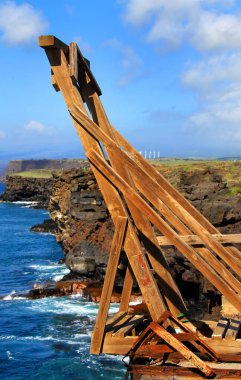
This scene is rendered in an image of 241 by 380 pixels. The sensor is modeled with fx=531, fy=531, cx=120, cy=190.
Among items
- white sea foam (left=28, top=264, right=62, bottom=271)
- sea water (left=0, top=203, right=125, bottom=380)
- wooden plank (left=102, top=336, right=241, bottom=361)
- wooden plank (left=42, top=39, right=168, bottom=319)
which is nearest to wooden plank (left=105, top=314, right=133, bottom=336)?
wooden plank (left=102, top=336, right=241, bottom=361)

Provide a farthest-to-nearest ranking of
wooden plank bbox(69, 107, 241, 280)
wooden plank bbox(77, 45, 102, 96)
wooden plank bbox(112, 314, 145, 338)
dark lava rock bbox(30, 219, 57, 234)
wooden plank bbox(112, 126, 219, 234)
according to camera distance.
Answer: dark lava rock bbox(30, 219, 57, 234) < wooden plank bbox(77, 45, 102, 96) < wooden plank bbox(112, 126, 219, 234) < wooden plank bbox(69, 107, 241, 280) < wooden plank bbox(112, 314, 145, 338)

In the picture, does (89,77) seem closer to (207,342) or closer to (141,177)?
(141,177)

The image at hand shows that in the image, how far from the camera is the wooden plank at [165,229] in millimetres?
7891

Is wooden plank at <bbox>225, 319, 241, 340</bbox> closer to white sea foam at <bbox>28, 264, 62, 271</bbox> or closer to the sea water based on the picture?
the sea water

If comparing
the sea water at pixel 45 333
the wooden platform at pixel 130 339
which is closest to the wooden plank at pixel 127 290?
the wooden platform at pixel 130 339

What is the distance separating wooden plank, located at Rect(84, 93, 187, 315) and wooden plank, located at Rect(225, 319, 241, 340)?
99 centimetres

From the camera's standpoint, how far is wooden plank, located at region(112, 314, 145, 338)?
28.6 feet

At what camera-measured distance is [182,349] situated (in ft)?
25.6

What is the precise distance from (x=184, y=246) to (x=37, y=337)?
2410cm

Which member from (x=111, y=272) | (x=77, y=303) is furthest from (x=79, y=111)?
(x=77, y=303)

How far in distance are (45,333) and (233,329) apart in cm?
2374

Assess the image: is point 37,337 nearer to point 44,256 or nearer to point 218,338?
point 218,338

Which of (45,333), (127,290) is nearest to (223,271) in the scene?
(127,290)

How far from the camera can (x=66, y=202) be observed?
2381 inches
